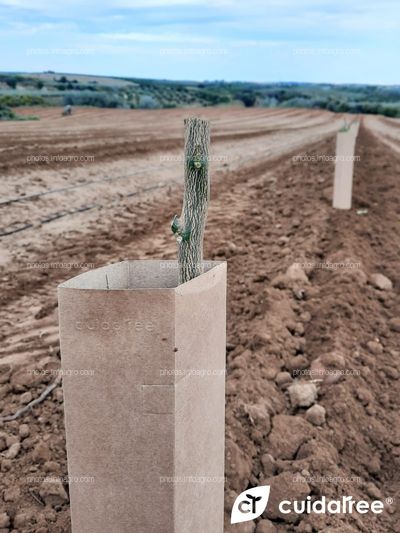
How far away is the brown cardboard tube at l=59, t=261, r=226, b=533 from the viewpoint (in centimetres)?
222

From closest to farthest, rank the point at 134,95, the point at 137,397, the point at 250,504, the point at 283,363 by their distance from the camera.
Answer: the point at 137,397
the point at 250,504
the point at 283,363
the point at 134,95

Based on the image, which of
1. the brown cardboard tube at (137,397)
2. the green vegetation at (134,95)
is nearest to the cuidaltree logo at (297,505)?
the brown cardboard tube at (137,397)

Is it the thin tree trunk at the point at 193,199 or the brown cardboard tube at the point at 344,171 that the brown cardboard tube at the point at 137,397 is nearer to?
the thin tree trunk at the point at 193,199

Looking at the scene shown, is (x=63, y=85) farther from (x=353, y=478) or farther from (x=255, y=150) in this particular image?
(x=353, y=478)

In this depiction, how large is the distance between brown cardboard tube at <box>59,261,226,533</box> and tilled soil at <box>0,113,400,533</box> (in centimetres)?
81

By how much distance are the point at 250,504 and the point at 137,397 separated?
5.03 feet

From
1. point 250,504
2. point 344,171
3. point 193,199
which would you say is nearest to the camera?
point 193,199

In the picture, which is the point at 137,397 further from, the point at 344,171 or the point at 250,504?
the point at 344,171

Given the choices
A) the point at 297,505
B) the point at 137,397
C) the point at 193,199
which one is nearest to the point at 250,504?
the point at 297,505

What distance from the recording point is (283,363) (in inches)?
192

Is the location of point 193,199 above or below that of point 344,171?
above

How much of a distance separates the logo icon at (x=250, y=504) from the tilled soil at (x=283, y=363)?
0.17ft

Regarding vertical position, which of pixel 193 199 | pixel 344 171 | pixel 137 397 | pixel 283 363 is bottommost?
pixel 283 363

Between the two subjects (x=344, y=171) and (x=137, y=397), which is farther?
(x=344, y=171)
